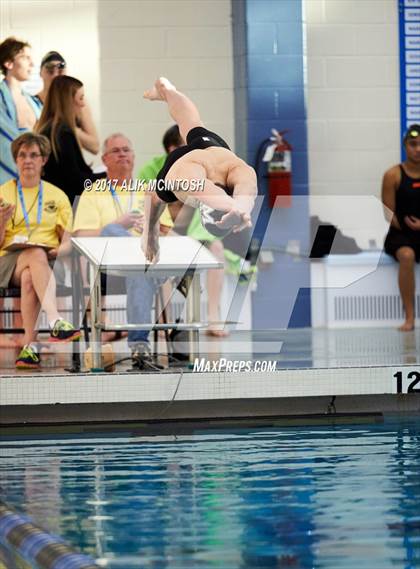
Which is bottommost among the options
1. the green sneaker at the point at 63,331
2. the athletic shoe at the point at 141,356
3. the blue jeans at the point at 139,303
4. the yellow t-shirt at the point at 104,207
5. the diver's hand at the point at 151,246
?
the athletic shoe at the point at 141,356

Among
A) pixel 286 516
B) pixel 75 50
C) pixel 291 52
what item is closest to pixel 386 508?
pixel 286 516

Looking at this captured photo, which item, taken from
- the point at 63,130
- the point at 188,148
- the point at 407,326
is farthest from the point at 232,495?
the point at 407,326

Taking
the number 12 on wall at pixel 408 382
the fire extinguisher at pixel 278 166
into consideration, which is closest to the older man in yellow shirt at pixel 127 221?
the number 12 on wall at pixel 408 382

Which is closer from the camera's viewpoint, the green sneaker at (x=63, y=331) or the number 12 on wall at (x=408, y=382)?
the number 12 on wall at (x=408, y=382)

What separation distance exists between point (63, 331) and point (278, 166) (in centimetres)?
292

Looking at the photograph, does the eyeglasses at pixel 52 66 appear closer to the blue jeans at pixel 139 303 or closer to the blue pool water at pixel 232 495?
the blue jeans at pixel 139 303

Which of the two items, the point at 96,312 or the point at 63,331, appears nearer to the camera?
the point at 96,312

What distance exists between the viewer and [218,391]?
22.4 feet

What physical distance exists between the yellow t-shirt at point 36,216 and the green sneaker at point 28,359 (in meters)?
0.65

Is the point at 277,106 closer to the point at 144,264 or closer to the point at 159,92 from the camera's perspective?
the point at 159,92

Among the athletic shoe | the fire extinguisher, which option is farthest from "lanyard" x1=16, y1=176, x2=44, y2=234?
the fire extinguisher

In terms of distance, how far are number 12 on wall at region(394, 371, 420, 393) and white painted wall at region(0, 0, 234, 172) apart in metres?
3.05

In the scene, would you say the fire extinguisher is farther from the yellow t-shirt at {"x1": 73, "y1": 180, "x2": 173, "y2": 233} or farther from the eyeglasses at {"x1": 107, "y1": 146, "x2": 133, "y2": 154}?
the yellow t-shirt at {"x1": 73, "y1": 180, "x2": 173, "y2": 233}

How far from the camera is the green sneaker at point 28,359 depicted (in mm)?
7258
